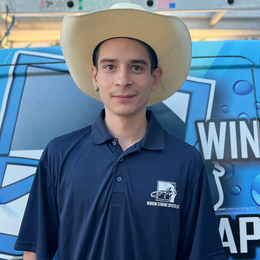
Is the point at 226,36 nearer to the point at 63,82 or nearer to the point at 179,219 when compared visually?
the point at 63,82

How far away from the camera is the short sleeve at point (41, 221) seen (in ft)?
4.08

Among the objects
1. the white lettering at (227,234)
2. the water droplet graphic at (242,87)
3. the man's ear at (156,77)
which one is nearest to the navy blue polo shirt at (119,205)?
the white lettering at (227,234)

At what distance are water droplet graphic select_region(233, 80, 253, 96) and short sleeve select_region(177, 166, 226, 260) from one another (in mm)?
610

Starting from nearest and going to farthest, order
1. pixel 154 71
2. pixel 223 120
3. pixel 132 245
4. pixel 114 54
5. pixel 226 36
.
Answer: pixel 132 245 → pixel 114 54 → pixel 154 71 → pixel 223 120 → pixel 226 36

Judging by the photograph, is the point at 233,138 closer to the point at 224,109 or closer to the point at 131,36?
the point at 224,109

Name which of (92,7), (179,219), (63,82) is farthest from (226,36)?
(179,219)

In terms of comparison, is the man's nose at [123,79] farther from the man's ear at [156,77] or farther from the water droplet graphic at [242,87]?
the water droplet graphic at [242,87]

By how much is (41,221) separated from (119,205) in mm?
356

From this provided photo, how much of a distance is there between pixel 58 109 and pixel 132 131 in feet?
1.60

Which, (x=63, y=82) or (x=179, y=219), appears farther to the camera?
(x=63, y=82)

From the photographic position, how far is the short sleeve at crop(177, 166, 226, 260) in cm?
125

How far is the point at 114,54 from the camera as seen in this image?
1337mm

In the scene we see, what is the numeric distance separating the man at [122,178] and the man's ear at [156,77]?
9cm

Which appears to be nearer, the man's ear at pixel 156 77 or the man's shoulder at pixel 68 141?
the man's shoulder at pixel 68 141
